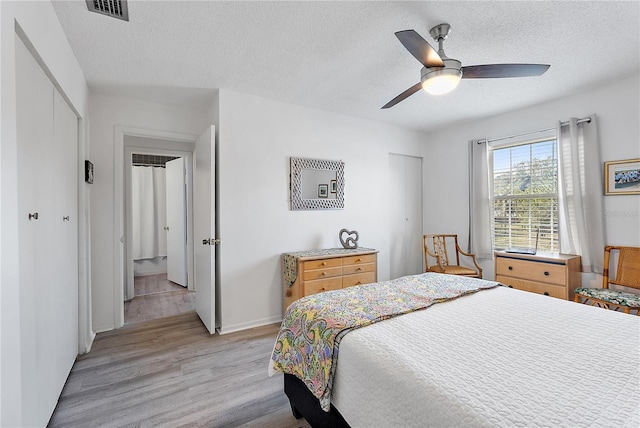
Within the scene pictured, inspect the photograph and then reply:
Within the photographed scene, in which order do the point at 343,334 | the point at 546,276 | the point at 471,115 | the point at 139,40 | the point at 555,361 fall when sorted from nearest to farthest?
the point at 555,361 → the point at 343,334 → the point at 139,40 → the point at 546,276 → the point at 471,115

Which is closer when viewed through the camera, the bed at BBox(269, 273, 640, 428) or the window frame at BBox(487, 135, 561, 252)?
the bed at BBox(269, 273, 640, 428)

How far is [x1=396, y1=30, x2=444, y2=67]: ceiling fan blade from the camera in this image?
1.54 m

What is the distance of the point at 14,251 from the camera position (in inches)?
45.2

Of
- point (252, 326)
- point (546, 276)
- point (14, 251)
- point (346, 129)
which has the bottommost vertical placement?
point (252, 326)

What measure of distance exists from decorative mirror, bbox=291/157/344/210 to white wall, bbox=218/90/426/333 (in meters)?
0.08

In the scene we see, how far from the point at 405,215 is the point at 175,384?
3.60 metres

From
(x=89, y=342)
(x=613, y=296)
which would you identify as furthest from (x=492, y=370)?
(x=89, y=342)

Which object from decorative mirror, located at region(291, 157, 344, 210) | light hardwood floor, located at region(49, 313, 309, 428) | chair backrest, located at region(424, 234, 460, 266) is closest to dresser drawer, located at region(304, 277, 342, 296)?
light hardwood floor, located at region(49, 313, 309, 428)

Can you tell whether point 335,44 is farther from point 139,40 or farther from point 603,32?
point 603,32

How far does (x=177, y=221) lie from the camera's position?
4742 mm

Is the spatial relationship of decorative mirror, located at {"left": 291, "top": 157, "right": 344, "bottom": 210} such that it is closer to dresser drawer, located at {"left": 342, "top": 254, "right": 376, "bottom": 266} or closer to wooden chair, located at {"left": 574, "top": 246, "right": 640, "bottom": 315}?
dresser drawer, located at {"left": 342, "top": 254, "right": 376, "bottom": 266}

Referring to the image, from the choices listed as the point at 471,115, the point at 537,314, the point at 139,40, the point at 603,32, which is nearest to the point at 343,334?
the point at 537,314

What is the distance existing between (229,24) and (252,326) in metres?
2.72

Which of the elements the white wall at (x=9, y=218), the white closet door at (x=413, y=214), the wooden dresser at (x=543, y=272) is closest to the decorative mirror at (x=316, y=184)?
the white closet door at (x=413, y=214)
